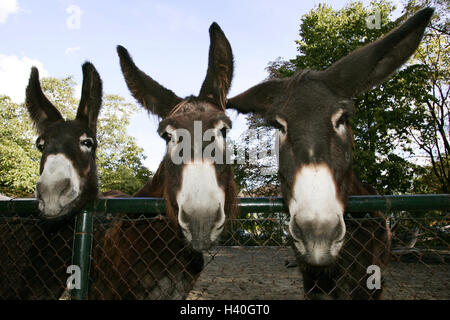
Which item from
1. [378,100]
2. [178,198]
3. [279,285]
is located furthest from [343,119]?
[378,100]

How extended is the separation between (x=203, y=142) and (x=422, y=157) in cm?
2354

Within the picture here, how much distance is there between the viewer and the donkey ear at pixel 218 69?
10.2 feet

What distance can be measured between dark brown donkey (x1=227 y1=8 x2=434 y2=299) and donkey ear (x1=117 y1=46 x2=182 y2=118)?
1.00 metres

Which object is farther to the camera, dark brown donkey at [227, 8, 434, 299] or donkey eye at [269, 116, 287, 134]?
donkey eye at [269, 116, 287, 134]

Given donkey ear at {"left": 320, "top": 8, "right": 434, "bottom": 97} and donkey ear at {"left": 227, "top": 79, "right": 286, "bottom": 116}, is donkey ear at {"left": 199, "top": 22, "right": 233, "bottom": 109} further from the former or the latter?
donkey ear at {"left": 320, "top": 8, "right": 434, "bottom": 97}

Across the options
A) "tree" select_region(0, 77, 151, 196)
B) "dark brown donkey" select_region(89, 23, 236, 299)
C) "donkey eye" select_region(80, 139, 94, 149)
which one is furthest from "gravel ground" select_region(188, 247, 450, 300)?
"tree" select_region(0, 77, 151, 196)

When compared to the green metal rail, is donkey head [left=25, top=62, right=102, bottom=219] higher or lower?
higher

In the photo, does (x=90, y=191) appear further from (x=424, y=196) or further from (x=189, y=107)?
(x=424, y=196)

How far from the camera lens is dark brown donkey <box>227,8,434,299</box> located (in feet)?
6.08

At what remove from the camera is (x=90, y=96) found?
4.18m

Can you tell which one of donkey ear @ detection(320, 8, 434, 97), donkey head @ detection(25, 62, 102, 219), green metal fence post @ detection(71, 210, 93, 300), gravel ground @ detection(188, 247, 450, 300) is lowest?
gravel ground @ detection(188, 247, 450, 300)

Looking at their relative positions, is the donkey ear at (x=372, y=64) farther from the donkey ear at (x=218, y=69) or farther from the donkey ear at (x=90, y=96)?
the donkey ear at (x=90, y=96)

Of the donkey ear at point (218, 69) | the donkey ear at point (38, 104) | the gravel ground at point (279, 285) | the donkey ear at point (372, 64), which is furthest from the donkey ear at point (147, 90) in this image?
the gravel ground at point (279, 285)

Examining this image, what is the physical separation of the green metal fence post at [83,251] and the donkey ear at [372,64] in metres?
2.35
